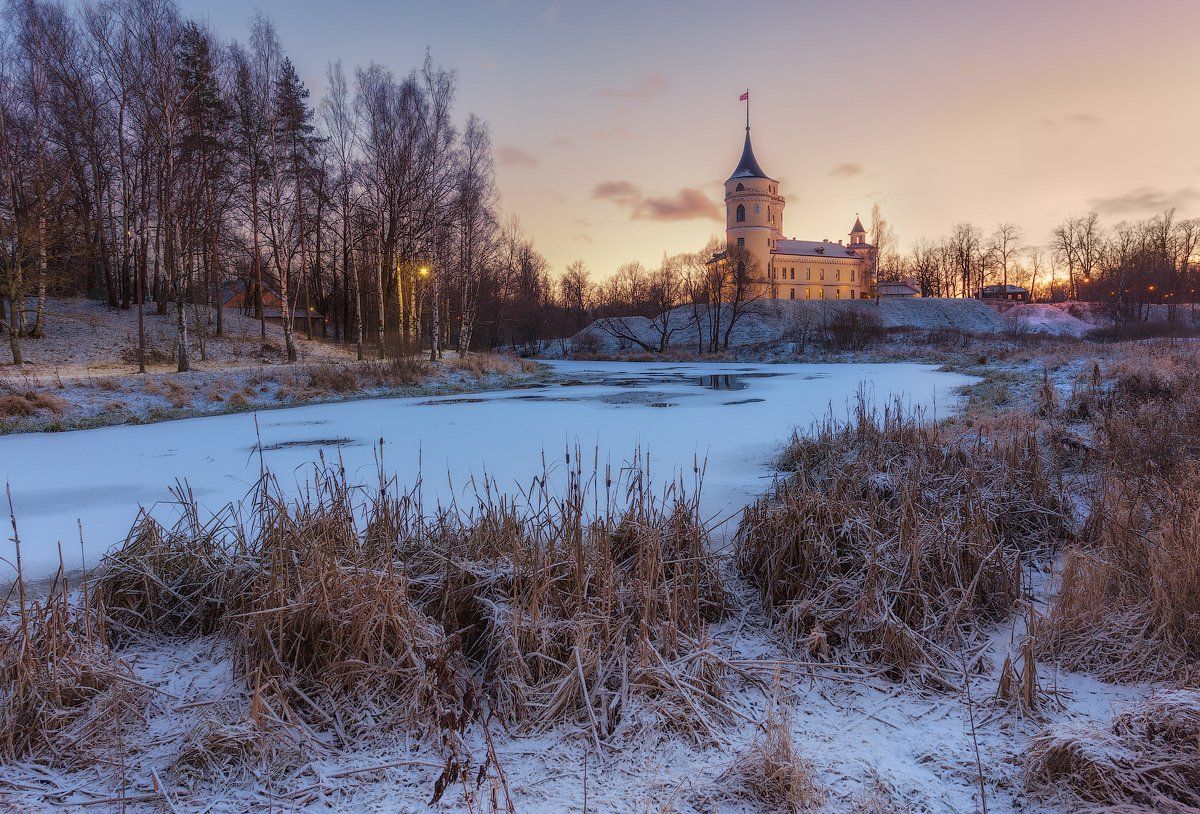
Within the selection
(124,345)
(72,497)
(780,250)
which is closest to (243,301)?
(124,345)

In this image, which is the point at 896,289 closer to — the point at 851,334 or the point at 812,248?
the point at 812,248

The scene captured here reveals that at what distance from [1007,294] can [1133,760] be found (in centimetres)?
8268

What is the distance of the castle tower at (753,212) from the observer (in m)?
62.2

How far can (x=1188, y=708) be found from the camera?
2021 mm

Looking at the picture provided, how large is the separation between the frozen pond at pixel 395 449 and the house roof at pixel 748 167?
54954mm

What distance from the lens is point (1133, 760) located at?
1.89 m

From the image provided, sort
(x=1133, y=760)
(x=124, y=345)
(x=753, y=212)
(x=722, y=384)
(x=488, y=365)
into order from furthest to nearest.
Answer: (x=753, y=212) < (x=488, y=365) < (x=722, y=384) < (x=124, y=345) < (x=1133, y=760)

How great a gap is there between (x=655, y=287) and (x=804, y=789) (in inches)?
1909

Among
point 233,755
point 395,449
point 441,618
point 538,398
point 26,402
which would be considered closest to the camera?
point 233,755

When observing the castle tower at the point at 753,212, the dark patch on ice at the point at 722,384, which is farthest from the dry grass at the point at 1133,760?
the castle tower at the point at 753,212

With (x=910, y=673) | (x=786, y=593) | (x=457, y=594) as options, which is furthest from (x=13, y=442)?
(x=910, y=673)

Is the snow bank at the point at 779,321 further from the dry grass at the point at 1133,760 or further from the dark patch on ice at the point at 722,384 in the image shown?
the dry grass at the point at 1133,760

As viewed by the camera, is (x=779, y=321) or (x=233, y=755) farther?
(x=779, y=321)

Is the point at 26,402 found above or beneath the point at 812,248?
beneath
